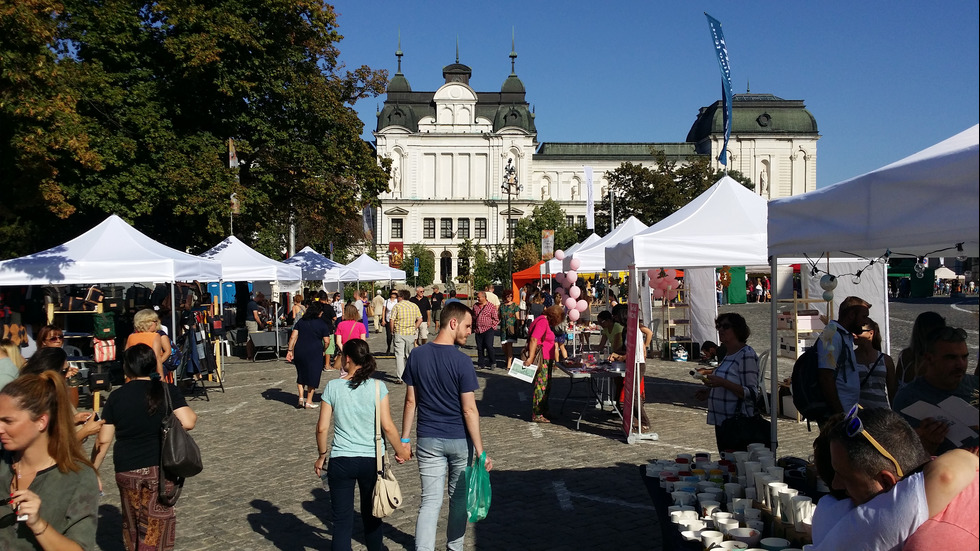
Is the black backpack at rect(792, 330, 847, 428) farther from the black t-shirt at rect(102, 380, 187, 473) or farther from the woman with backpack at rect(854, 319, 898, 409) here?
the black t-shirt at rect(102, 380, 187, 473)

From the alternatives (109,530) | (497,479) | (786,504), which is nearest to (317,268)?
(497,479)

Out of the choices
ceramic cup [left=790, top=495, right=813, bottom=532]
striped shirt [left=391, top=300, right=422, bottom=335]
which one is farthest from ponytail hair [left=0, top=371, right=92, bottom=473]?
striped shirt [left=391, top=300, right=422, bottom=335]

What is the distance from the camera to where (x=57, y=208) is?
1772cm

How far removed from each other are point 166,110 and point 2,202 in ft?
14.8

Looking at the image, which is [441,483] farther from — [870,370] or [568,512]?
[870,370]

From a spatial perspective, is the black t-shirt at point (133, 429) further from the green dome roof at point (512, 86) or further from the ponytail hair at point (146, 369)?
the green dome roof at point (512, 86)

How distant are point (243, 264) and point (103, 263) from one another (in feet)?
21.8

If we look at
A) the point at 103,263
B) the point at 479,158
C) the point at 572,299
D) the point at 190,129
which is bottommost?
the point at 572,299

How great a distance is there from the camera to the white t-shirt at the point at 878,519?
222 centimetres

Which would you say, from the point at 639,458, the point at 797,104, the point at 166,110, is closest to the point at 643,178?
the point at 166,110

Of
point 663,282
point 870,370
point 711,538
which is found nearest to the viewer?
point 711,538

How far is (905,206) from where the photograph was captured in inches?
126

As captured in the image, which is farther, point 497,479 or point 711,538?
point 497,479

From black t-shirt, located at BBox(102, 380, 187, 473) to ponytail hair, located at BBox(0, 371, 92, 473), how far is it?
4.18ft
